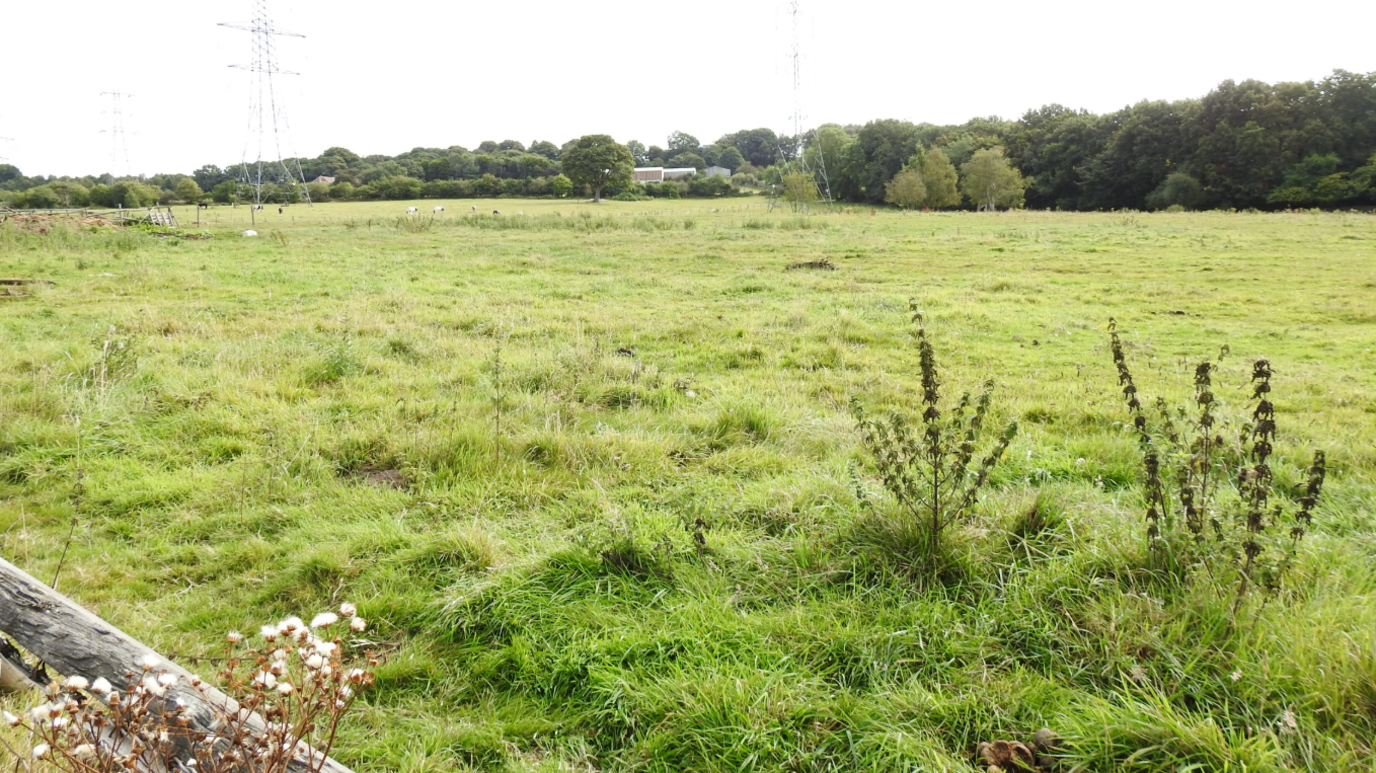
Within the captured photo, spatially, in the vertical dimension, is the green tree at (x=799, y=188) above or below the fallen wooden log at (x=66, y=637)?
above

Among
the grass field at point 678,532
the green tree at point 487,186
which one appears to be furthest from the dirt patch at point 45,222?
the green tree at point 487,186

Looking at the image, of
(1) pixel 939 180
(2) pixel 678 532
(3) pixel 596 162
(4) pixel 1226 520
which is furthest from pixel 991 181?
(2) pixel 678 532

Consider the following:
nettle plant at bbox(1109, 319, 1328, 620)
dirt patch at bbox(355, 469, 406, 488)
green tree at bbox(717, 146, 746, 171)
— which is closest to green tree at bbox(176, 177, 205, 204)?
dirt patch at bbox(355, 469, 406, 488)

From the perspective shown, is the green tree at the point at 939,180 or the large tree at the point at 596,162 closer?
the green tree at the point at 939,180

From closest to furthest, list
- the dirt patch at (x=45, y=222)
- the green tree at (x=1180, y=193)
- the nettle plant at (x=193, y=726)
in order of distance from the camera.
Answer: the nettle plant at (x=193, y=726)
the dirt patch at (x=45, y=222)
the green tree at (x=1180, y=193)

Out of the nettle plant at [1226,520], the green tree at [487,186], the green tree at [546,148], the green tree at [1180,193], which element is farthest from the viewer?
the green tree at [546,148]

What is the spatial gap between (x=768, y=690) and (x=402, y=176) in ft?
369

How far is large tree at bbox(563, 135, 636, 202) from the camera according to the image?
321ft

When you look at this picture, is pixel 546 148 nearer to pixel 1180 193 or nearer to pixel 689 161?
pixel 689 161

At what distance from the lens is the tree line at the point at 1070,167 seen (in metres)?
63.8

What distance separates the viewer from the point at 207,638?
→ 12.9 feet

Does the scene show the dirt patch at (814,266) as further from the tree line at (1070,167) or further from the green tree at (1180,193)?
the green tree at (1180,193)

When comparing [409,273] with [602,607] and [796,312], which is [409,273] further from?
[602,607]

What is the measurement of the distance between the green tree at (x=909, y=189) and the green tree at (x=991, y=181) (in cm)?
484
